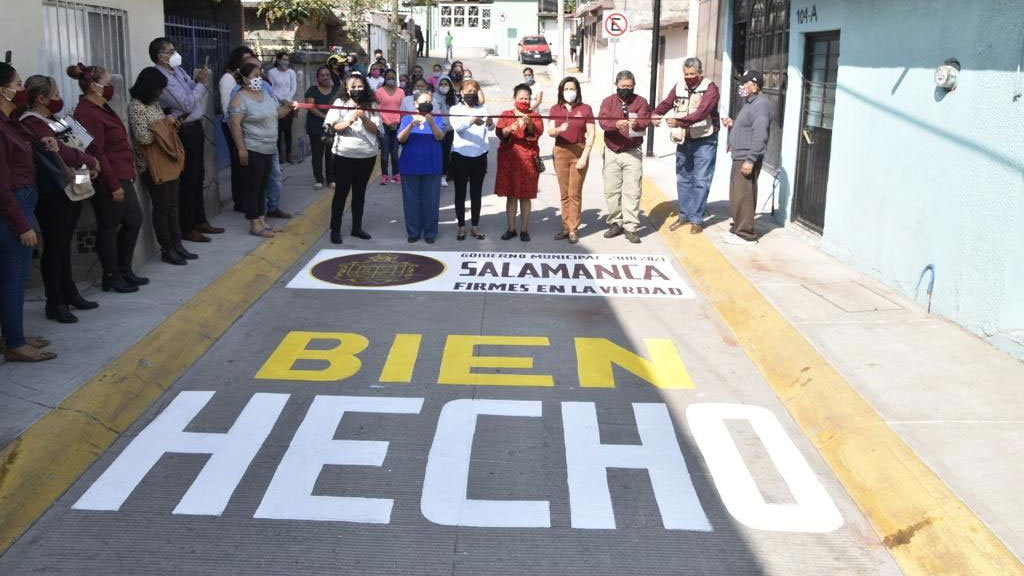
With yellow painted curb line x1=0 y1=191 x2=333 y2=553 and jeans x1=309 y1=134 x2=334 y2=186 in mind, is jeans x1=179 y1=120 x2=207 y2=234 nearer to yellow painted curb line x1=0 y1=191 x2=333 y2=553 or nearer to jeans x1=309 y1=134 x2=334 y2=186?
yellow painted curb line x1=0 y1=191 x2=333 y2=553

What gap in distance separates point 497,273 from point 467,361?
258cm

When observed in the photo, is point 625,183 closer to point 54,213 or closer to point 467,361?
point 467,361

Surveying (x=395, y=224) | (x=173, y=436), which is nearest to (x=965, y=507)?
(x=173, y=436)

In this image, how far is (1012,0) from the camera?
A: 6.34 m

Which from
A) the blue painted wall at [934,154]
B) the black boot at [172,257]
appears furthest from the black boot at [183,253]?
the blue painted wall at [934,154]

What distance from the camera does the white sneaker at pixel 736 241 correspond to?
1004cm

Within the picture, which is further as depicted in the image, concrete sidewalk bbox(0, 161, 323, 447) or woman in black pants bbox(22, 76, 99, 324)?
woman in black pants bbox(22, 76, 99, 324)

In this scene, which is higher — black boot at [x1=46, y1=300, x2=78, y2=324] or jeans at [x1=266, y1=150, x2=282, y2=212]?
jeans at [x1=266, y1=150, x2=282, y2=212]

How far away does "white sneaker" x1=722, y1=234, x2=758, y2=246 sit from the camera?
10039 millimetres

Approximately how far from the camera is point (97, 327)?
266 inches

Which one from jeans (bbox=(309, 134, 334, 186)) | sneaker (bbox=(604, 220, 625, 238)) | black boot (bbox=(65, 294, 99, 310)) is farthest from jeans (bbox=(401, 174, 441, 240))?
black boot (bbox=(65, 294, 99, 310))

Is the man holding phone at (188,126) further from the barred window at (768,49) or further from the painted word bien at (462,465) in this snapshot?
the barred window at (768,49)

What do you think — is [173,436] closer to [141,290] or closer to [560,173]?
[141,290]

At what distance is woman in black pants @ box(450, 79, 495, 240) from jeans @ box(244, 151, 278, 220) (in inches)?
78.7
